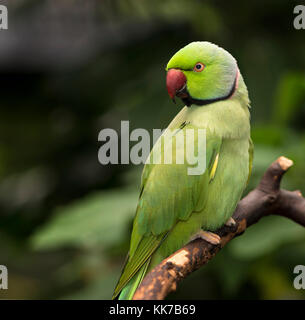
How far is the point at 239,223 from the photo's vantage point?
138 cm

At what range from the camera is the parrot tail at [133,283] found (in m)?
1.23

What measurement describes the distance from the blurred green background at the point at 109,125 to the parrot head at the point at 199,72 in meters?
0.82

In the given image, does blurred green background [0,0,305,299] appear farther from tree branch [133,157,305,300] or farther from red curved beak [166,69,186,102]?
red curved beak [166,69,186,102]

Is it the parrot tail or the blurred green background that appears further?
the blurred green background

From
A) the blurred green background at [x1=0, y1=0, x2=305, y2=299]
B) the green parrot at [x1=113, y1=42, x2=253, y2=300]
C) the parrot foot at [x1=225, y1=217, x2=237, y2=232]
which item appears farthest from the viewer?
the blurred green background at [x1=0, y1=0, x2=305, y2=299]

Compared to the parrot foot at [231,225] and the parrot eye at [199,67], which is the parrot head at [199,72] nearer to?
the parrot eye at [199,67]

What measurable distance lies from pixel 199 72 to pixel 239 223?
48 cm

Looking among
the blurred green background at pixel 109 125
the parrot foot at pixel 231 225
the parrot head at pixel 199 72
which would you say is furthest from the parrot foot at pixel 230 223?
the blurred green background at pixel 109 125

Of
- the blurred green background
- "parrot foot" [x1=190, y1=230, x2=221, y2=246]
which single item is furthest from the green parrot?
the blurred green background

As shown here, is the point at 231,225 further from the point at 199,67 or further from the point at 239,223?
the point at 199,67

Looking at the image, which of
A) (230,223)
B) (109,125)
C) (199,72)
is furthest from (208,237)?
(109,125)

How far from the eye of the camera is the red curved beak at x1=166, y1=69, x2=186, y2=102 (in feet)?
3.43

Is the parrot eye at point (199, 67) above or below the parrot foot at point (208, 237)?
above

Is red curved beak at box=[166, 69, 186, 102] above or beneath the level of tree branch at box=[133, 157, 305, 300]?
above
